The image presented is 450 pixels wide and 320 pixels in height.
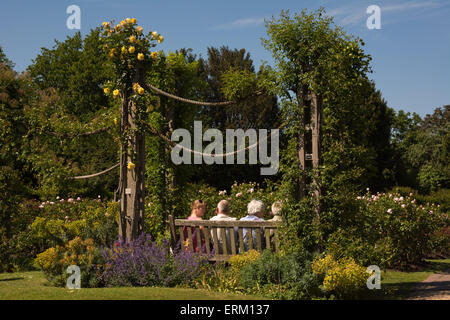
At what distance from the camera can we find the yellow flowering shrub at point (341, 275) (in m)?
6.57

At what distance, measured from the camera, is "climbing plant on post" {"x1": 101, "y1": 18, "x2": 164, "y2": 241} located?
8297 millimetres

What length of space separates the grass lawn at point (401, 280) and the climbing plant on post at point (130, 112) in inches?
161

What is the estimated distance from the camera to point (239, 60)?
3003 cm

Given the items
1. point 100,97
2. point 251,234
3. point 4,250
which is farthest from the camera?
point 100,97

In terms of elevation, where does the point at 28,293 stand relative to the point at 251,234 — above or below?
below

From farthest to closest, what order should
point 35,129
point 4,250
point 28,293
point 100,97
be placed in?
point 100,97, point 4,250, point 35,129, point 28,293

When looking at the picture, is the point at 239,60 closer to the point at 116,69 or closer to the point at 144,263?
the point at 116,69

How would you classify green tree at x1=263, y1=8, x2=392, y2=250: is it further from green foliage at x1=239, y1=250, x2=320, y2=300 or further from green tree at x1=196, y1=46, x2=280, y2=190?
green tree at x1=196, y1=46, x2=280, y2=190

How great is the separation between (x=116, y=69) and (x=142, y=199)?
2328 mm

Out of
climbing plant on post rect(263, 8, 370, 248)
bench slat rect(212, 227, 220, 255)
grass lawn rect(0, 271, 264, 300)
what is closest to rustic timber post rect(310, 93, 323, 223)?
climbing plant on post rect(263, 8, 370, 248)

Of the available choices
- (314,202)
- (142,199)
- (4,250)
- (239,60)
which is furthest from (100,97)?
(314,202)

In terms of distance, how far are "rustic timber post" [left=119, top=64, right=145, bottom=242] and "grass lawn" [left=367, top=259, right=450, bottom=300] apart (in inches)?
158

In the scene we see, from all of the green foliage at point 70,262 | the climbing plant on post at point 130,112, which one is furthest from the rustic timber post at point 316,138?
the green foliage at point 70,262

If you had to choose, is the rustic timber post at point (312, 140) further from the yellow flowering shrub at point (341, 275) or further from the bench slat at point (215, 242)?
the bench slat at point (215, 242)
